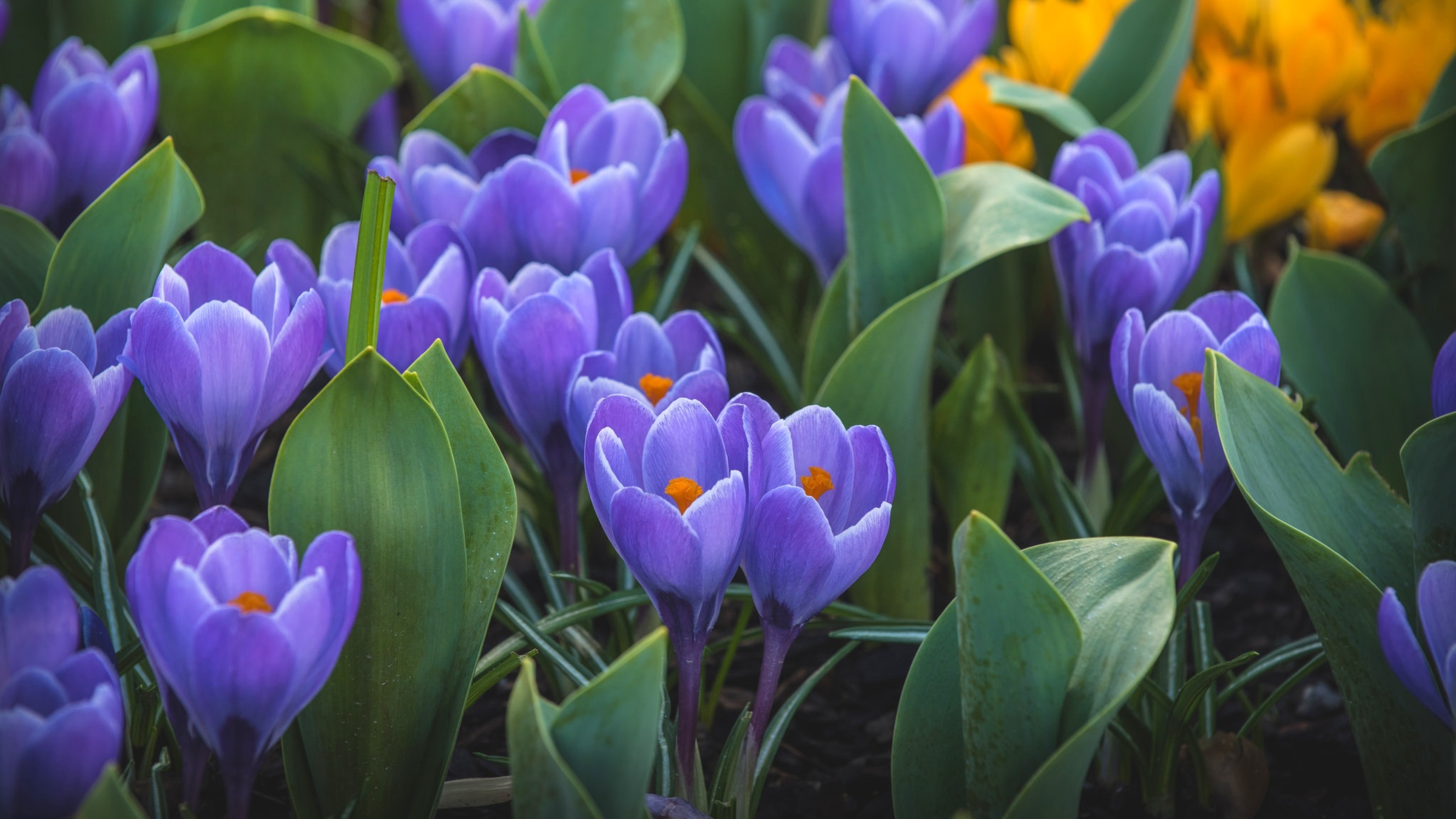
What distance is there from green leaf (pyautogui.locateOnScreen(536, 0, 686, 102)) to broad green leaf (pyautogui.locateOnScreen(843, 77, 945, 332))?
1.60 feet

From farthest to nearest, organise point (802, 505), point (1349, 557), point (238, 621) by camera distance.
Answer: point (1349, 557), point (802, 505), point (238, 621)

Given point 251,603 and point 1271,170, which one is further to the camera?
point 1271,170

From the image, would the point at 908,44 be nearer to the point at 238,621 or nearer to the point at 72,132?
the point at 72,132

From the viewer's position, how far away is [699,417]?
0.77 m

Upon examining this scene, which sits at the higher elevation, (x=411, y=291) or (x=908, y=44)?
(x=908, y=44)

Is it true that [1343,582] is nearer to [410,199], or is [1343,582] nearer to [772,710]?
[772,710]

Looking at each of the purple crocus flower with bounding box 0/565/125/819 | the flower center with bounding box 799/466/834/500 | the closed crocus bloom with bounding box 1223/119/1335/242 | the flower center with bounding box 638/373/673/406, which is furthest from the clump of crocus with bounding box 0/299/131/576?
the closed crocus bloom with bounding box 1223/119/1335/242

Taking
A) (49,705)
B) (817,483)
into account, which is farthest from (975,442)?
(49,705)

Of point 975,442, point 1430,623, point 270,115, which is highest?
point 270,115

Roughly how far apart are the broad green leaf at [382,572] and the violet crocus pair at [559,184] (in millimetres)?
339

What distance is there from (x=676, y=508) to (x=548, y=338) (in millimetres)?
257

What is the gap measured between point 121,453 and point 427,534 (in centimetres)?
47

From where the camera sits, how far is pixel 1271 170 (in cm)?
167

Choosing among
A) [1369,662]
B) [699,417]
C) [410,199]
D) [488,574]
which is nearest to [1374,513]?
[1369,662]
